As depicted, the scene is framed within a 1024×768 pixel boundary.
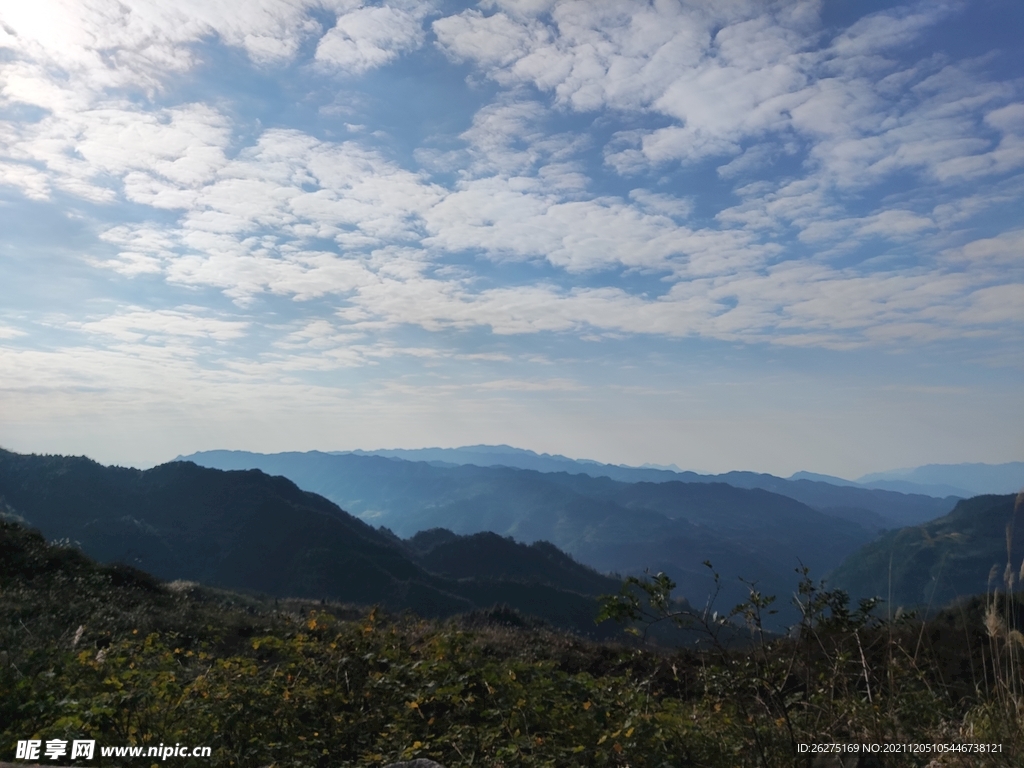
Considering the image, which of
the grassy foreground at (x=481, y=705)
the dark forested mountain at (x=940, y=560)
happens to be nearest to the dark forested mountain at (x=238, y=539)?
the dark forested mountain at (x=940, y=560)

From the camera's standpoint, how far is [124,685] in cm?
491

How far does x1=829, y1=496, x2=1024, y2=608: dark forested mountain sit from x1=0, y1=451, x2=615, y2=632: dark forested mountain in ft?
138

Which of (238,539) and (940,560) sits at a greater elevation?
(940,560)

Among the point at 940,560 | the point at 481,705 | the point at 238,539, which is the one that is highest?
the point at 940,560

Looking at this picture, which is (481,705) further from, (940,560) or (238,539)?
(238,539)

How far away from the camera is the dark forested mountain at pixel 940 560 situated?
16.8 feet

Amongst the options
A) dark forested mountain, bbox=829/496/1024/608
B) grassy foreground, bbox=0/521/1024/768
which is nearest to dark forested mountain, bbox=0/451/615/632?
dark forested mountain, bbox=829/496/1024/608

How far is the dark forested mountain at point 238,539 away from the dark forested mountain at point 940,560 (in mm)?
41935

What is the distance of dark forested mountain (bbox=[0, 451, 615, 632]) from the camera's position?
7956 cm

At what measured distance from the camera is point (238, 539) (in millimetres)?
94875

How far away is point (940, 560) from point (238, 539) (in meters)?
103

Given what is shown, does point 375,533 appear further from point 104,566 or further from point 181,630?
point 181,630

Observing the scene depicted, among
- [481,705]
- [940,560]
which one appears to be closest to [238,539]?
[481,705]

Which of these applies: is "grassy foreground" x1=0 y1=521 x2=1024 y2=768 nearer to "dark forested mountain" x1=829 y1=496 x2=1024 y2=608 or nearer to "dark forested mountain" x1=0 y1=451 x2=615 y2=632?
"dark forested mountain" x1=829 y1=496 x2=1024 y2=608
